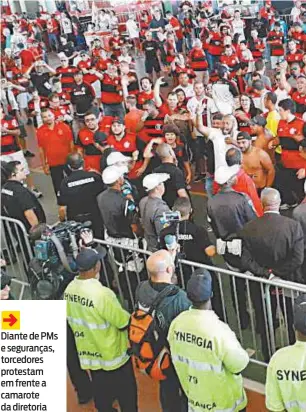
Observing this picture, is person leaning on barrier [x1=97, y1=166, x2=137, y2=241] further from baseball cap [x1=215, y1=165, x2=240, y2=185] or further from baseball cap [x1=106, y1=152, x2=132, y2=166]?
baseball cap [x1=215, y1=165, x2=240, y2=185]

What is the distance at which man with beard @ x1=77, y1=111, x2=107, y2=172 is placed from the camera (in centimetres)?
811

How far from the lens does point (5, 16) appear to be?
87.7ft

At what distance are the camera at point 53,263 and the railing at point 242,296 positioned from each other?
35 cm

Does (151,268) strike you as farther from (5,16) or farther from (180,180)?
(5,16)

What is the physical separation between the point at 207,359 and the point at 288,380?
52cm

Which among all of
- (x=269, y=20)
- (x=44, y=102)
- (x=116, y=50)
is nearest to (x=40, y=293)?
(x=44, y=102)

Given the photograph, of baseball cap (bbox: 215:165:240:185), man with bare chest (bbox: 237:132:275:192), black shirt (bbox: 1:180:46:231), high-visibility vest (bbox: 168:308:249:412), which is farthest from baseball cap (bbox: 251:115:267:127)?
high-visibility vest (bbox: 168:308:249:412)

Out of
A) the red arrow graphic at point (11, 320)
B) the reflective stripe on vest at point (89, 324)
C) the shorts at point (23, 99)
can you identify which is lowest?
the shorts at point (23, 99)

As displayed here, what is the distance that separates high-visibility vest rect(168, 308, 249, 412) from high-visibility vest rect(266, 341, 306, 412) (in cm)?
28

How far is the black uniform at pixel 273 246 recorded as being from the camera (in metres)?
4.98

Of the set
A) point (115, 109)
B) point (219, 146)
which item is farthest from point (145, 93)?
point (219, 146)

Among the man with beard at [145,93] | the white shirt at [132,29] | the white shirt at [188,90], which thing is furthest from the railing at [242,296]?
the white shirt at [132,29]

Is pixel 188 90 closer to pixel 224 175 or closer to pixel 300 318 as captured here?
pixel 224 175

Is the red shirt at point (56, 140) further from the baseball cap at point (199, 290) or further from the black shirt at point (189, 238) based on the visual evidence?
the baseball cap at point (199, 290)
